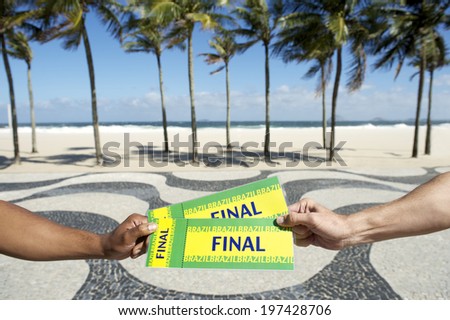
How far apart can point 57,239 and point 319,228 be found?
46.1 inches

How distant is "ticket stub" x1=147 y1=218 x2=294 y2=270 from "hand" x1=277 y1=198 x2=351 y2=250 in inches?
5.2

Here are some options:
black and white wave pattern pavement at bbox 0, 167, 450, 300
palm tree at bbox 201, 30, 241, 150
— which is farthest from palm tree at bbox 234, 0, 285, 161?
black and white wave pattern pavement at bbox 0, 167, 450, 300

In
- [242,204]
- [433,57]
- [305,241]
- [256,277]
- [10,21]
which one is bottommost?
[256,277]

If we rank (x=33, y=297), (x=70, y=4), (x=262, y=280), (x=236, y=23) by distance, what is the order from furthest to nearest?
1. (x=236, y=23)
2. (x=70, y=4)
3. (x=262, y=280)
4. (x=33, y=297)

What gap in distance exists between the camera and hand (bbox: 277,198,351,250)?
131 centimetres

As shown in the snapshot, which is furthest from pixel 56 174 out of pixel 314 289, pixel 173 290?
pixel 314 289

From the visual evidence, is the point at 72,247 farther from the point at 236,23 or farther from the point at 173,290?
the point at 236,23

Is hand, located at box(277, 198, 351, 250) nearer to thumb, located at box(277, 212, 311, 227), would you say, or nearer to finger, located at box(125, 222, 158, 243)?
thumb, located at box(277, 212, 311, 227)

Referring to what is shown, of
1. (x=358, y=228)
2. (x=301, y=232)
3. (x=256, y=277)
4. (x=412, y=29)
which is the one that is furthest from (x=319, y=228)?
(x=412, y=29)

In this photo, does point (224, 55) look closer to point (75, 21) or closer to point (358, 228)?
point (75, 21)

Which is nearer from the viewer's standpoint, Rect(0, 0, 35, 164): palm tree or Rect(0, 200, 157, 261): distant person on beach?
Rect(0, 200, 157, 261): distant person on beach

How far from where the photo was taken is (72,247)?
1262mm

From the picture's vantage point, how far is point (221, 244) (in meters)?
1.19
